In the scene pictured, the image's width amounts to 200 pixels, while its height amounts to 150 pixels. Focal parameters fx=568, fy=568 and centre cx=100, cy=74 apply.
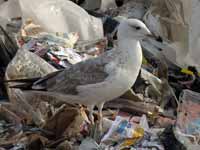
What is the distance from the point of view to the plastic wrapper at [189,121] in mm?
2543

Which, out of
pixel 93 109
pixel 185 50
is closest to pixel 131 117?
pixel 93 109

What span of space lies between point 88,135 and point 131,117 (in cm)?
29

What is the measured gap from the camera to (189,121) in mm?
2707

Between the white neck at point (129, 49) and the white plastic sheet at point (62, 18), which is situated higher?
the white neck at point (129, 49)

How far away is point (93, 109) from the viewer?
9.53 feet

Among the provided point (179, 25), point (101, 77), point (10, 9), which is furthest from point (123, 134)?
point (10, 9)

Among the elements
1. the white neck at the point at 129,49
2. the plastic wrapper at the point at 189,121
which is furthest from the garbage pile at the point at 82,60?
the white neck at the point at 129,49

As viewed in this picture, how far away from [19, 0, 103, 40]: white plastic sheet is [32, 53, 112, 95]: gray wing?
86 cm

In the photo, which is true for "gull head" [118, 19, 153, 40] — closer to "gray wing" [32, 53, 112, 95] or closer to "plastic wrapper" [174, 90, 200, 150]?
"gray wing" [32, 53, 112, 95]

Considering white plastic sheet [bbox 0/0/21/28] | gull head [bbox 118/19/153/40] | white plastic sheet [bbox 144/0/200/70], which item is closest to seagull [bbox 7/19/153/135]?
gull head [bbox 118/19/153/40]

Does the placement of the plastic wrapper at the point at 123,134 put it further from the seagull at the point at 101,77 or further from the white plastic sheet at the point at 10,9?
the white plastic sheet at the point at 10,9

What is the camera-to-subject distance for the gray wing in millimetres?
2625

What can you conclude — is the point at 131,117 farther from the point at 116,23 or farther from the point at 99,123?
the point at 116,23

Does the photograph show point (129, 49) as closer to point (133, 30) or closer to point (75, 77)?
point (133, 30)
